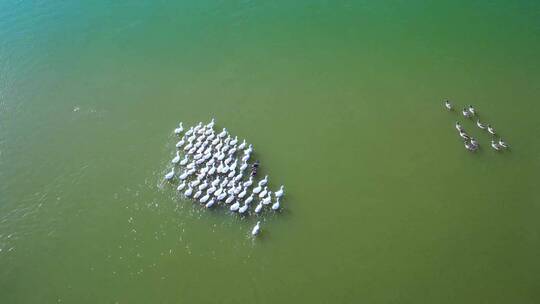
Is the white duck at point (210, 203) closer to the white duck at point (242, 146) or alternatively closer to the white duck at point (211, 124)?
the white duck at point (242, 146)

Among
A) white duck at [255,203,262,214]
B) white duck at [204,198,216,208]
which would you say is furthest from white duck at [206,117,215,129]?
white duck at [255,203,262,214]

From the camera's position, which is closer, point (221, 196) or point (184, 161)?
point (221, 196)

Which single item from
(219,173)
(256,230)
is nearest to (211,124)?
(219,173)

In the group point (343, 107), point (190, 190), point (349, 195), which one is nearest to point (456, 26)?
point (343, 107)

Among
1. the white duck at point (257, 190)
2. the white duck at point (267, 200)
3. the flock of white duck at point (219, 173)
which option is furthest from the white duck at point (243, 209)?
the white duck at point (257, 190)

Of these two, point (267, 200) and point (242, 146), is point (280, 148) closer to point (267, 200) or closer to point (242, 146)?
point (242, 146)

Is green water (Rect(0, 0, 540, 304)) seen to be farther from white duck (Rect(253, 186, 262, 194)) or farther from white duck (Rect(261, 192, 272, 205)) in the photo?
white duck (Rect(253, 186, 262, 194))
